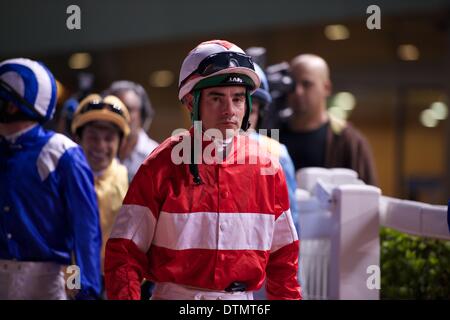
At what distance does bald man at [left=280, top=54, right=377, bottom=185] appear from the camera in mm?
Result: 6832

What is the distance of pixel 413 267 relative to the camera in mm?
4914

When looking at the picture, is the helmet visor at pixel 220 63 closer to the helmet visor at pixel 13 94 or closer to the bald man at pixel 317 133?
the helmet visor at pixel 13 94

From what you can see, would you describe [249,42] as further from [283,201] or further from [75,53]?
[283,201]

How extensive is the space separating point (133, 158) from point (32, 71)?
246 cm

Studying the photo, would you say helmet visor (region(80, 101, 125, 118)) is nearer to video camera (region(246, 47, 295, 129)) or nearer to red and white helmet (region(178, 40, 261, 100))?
video camera (region(246, 47, 295, 129))

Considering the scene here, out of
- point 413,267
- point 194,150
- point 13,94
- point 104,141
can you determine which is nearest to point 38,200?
point 13,94

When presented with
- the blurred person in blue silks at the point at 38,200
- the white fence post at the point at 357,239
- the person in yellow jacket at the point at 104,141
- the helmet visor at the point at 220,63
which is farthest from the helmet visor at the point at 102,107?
the helmet visor at the point at 220,63

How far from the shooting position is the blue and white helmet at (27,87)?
4.16 meters

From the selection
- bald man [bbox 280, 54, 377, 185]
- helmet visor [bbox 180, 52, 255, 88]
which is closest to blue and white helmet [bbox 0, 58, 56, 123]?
helmet visor [bbox 180, 52, 255, 88]

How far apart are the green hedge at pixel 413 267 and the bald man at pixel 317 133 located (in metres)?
1.72

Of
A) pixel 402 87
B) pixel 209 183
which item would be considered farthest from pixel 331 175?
pixel 402 87

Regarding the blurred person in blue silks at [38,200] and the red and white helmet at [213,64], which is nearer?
the red and white helmet at [213,64]

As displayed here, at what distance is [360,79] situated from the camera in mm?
12734
